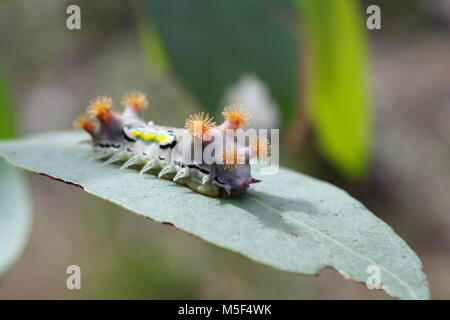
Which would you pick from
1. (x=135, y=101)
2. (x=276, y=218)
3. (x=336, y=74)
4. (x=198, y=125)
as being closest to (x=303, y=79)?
(x=336, y=74)

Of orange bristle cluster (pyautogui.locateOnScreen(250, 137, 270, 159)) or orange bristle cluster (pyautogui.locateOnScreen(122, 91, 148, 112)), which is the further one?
orange bristle cluster (pyautogui.locateOnScreen(122, 91, 148, 112))

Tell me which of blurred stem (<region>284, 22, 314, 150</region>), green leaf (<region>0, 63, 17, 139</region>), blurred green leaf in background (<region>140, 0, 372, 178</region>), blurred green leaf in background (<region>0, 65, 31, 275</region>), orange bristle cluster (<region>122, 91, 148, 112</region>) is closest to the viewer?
blurred green leaf in background (<region>0, 65, 31, 275</region>)

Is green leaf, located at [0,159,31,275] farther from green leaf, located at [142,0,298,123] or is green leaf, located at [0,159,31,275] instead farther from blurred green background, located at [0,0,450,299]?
green leaf, located at [142,0,298,123]

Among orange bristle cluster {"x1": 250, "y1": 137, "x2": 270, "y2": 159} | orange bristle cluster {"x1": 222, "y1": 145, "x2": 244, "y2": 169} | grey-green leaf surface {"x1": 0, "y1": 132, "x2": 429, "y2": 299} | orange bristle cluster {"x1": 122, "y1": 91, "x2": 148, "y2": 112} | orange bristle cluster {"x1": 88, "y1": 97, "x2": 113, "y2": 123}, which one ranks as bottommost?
grey-green leaf surface {"x1": 0, "y1": 132, "x2": 429, "y2": 299}

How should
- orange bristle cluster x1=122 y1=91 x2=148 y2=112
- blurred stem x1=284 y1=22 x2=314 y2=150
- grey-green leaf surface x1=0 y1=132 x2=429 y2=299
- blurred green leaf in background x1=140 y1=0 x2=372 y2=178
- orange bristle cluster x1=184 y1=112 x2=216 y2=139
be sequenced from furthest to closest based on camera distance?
blurred stem x1=284 y1=22 x2=314 y2=150 → blurred green leaf in background x1=140 y1=0 x2=372 y2=178 → orange bristle cluster x1=122 y1=91 x2=148 y2=112 → orange bristle cluster x1=184 y1=112 x2=216 y2=139 → grey-green leaf surface x1=0 y1=132 x2=429 y2=299

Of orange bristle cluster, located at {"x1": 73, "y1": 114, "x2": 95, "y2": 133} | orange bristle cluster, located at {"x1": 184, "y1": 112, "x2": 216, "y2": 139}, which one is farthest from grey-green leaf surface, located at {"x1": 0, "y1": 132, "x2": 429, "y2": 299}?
orange bristle cluster, located at {"x1": 73, "y1": 114, "x2": 95, "y2": 133}

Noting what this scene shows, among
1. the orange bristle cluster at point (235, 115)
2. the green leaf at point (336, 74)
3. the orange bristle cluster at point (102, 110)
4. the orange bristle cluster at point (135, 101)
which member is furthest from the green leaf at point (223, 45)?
the orange bristle cluster at point (235, 115)

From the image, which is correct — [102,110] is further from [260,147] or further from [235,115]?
[260,147]

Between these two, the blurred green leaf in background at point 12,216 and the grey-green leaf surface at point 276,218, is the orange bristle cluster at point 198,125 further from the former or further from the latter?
the blurred green leaf in background at point 12,216
